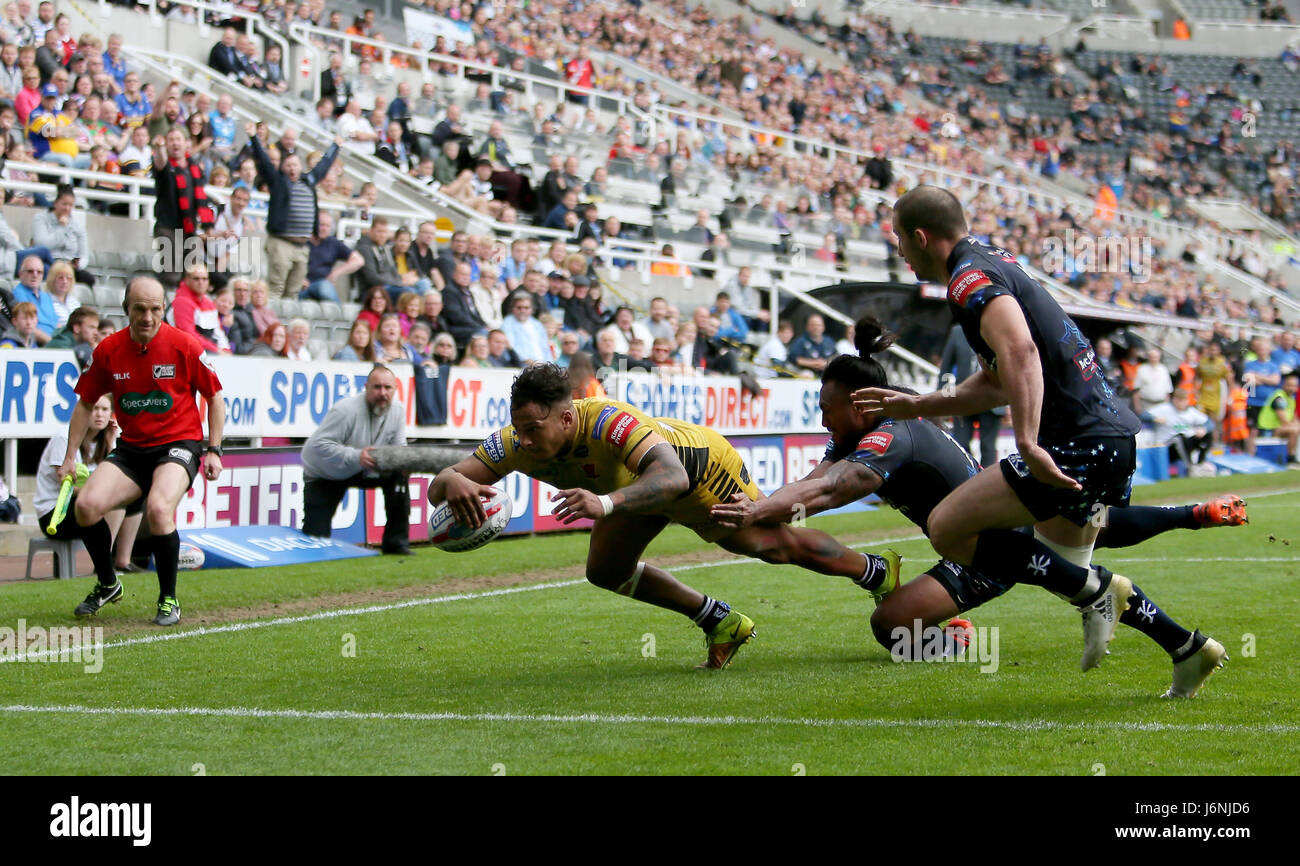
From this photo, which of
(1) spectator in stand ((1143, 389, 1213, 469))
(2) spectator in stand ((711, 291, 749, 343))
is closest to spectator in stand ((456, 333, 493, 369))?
(2) spectator in stand ((711, 291, 749, 343))

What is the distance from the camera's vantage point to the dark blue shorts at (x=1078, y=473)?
20.5 feet

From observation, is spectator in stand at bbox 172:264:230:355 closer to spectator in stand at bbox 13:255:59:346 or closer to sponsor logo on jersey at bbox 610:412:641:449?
spectator in stand at bbox 13:255:59:346

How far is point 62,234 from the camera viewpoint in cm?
1477

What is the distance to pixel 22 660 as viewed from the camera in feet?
25.0

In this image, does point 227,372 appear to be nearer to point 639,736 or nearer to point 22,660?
point 22,660

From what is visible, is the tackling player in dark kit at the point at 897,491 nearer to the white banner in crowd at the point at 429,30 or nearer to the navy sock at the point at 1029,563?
the navy sock at the point at 1029,563

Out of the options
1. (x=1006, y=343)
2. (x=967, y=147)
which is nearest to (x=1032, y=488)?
(x=1006, y=343)

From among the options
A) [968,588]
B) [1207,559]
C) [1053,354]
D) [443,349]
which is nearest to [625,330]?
[443,349]

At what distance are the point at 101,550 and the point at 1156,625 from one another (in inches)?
249

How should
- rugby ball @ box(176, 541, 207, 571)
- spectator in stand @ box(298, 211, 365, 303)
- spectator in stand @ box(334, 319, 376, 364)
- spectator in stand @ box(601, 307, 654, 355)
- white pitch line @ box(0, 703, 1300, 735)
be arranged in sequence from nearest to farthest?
1. white pitch line @ box(0, 703, 1300, 735)
2. rugby ball @ box(176, 541, 207, 571)
3. spectator in stand @ box(334, 319, 376, 364)
4. spectator in stand @ box(298, 211, 365, 303)
5. spectator in stand @ box(601, 307, 654, 355)

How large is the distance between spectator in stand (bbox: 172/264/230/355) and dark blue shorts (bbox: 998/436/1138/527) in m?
9.34

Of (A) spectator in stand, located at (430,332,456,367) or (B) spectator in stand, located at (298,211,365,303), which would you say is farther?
(B) spectator in stand, located at (298,211,365,303)

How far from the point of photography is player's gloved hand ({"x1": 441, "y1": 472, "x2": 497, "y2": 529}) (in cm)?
650

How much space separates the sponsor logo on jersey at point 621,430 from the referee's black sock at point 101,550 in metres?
4.05
